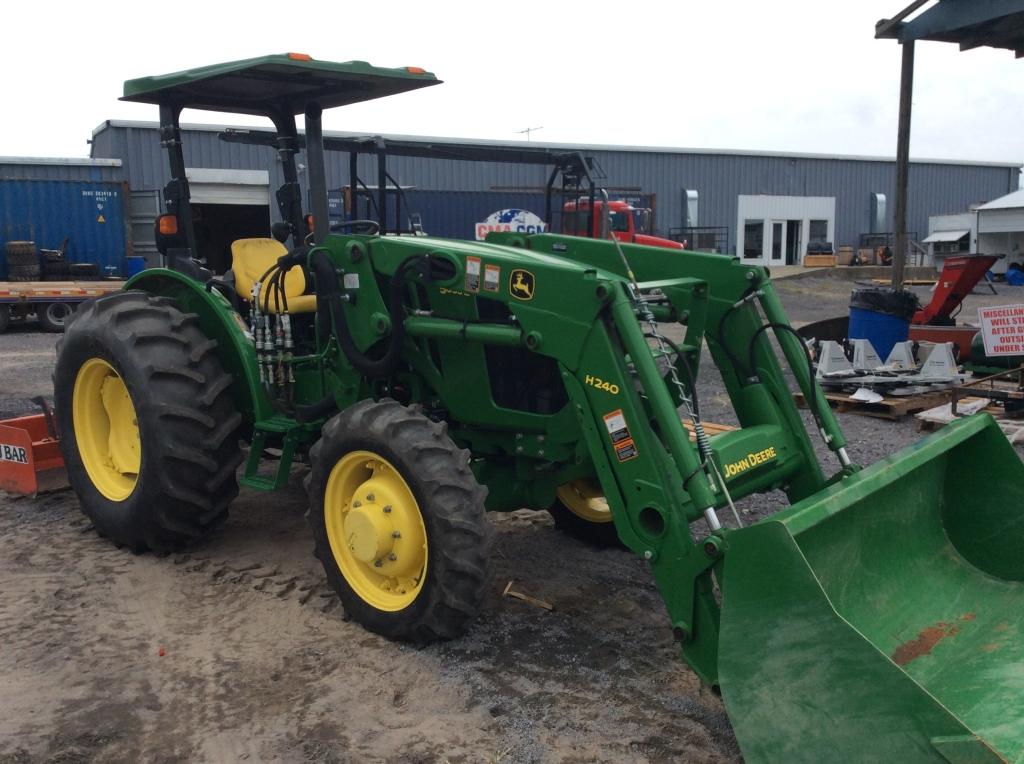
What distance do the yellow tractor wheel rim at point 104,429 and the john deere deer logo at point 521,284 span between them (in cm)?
252

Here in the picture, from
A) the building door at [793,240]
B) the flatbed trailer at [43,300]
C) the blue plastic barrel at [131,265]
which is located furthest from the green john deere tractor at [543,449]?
the building door at [793,240]

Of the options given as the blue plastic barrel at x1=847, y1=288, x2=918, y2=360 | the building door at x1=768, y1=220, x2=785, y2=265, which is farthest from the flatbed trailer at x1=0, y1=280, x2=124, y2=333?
the building door at x1=768, y1=220, x2=785, y2=265

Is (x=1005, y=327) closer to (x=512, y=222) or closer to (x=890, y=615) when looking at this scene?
(x=890, y=615)

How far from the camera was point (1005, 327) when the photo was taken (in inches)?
342

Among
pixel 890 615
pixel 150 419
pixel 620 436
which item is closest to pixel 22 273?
pixel 150 419

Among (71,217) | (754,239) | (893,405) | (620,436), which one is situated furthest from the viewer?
(754,239)

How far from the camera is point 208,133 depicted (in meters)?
23.1

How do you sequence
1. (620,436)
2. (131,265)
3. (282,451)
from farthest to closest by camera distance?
(131,265)
(282,451)
(620,436)

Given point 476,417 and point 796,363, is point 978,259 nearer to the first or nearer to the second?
point 796,363

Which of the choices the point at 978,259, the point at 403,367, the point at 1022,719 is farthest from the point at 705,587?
the point at 978,259

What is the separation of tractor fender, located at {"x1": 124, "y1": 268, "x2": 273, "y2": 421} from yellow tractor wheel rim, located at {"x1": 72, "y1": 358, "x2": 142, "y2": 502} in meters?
0.57

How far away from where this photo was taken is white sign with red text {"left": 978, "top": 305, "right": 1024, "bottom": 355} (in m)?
8.64

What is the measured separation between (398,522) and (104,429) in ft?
7.79

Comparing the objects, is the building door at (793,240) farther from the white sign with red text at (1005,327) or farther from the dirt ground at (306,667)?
the dirt ground at (306,667)
